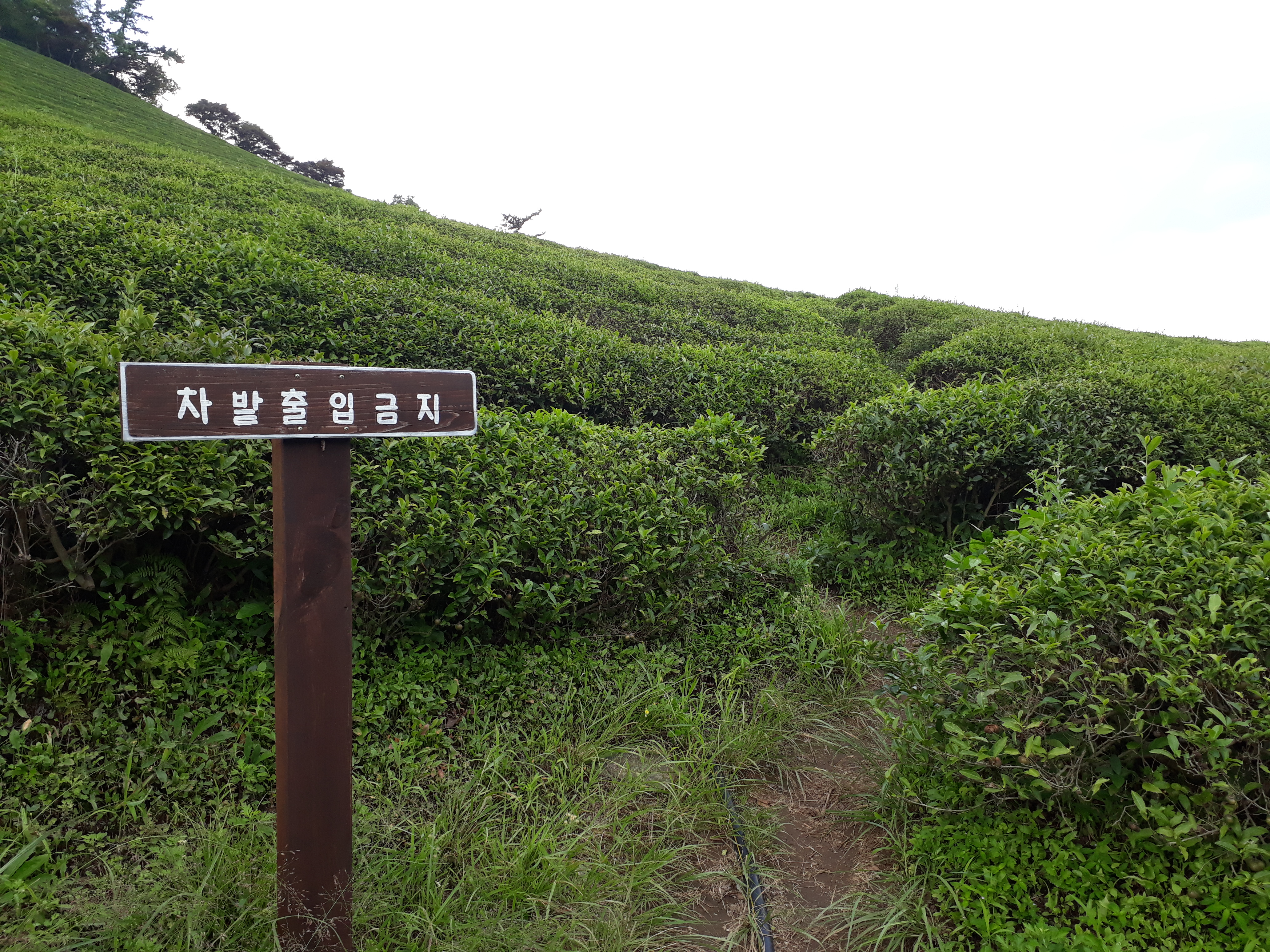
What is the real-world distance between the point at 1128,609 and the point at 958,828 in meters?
1.06

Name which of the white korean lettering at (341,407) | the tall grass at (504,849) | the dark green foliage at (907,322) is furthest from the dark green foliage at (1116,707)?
the dark green foliage at (907,322)

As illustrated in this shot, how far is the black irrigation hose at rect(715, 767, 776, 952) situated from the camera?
2479mm

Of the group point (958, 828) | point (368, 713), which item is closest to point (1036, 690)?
point (958, 828)

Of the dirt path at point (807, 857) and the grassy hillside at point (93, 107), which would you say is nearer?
the dirt path at point (807, 857)

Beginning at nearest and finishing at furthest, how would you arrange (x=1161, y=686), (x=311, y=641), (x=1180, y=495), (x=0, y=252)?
(x=311, y=641), (x=1161, y=686), (x=1180, y=495), (x=0, y=252)

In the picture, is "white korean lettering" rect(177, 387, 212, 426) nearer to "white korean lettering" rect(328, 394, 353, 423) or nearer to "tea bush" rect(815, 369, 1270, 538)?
"white korean lettering" rect(328, 394, 353, 423)

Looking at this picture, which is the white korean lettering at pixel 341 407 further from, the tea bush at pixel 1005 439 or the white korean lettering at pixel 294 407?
the tea bush at pixel 1005 439

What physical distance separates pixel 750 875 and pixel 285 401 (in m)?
2.45

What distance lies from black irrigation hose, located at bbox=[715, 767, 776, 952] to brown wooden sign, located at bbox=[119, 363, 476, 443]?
2033mm

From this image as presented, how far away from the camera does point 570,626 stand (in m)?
3.80

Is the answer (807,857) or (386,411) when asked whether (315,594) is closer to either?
(386,411)

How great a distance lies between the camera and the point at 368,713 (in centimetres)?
309

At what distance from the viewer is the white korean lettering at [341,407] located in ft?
6.68

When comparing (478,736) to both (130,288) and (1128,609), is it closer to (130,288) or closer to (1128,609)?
(1128,609)
